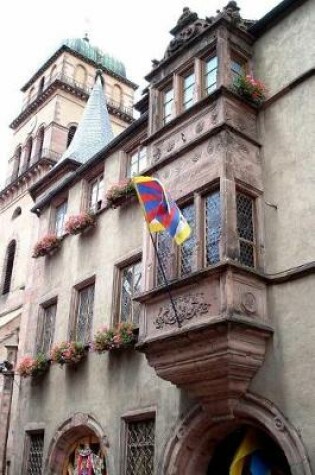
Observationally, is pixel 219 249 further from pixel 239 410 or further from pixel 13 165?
pixel 13 165

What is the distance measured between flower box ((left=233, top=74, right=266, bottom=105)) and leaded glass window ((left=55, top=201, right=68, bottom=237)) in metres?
7.46

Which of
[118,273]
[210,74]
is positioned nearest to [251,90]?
[210,74]

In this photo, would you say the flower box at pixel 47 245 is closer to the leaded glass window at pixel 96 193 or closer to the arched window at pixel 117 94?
the leaded glass window at pixel 96 193

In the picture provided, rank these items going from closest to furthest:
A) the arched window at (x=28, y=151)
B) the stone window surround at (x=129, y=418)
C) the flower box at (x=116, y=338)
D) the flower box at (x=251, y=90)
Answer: the flower box at (x=251, y=90) → the stone window surround at (x=129, y=418) → the flower box at (x=116, y=338) → the arched window at (x=28, y=151)

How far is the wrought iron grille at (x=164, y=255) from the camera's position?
9891 mm

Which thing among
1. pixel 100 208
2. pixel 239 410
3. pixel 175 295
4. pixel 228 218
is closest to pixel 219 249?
pixel 228 218

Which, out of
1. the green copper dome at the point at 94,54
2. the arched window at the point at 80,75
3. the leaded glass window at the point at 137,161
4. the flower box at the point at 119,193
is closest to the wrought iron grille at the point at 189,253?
the flower box at the point at 119,193

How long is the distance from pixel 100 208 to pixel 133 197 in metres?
1.63

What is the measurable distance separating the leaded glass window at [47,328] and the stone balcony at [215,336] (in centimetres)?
600

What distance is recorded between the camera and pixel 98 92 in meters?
22.8

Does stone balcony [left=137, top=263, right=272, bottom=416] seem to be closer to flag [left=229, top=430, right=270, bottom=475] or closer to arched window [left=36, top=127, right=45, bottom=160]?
flag [left=229, top=430, right=270, bottom=475]

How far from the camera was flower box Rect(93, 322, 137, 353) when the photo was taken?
11211 mm

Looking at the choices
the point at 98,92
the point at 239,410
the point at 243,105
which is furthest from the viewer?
the point at 98,92

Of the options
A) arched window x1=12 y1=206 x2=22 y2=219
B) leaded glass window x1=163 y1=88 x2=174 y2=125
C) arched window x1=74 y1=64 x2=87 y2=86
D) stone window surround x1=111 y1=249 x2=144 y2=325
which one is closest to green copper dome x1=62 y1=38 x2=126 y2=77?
arched window x1=74 y1=64 x2=87 y2=86
